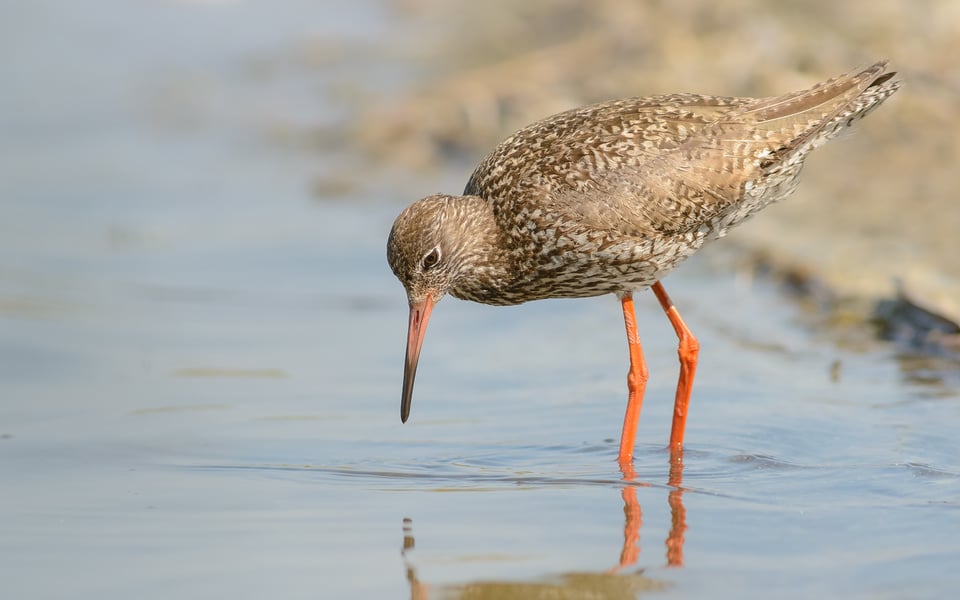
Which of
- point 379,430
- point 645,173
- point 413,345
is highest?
point 645,173

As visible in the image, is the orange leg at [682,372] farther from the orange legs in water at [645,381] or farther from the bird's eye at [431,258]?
the bird's eye at [431,258]

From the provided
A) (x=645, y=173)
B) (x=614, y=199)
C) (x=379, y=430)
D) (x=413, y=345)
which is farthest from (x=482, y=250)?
(x=379, y=430)

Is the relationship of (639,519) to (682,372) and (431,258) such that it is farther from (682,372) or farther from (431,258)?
(431,258)

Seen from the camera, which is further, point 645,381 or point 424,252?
point 645,381

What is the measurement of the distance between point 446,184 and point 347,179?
4.22 ft

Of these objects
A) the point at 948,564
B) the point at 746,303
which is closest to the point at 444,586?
the point at 948,564

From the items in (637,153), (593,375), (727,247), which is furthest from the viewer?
(727,247)

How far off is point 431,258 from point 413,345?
1.53 ft

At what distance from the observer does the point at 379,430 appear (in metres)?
7.34

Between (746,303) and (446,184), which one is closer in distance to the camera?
(746,303)

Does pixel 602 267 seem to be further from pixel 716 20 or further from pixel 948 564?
pixel 716 20

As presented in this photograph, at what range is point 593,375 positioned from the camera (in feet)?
27.9

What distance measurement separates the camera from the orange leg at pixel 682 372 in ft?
23.2

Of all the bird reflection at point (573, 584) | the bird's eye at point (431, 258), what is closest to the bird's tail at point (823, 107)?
the bird's eye at point (431, 258)
